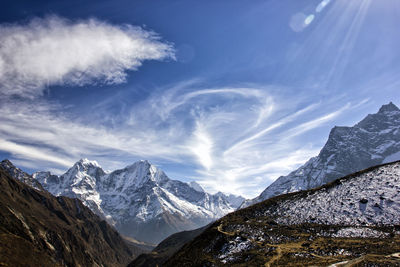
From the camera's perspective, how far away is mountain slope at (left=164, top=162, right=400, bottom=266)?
1231 inches

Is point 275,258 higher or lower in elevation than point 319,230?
lower

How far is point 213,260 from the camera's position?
121 ft

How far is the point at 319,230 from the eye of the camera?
41.5 meters

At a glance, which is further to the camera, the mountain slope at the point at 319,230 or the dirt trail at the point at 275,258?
the mountain slope at the point at 319,230

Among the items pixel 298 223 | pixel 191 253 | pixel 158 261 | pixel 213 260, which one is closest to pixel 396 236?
pixel 298 223

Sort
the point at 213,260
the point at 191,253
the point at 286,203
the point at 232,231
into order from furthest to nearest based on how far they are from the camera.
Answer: the point at 286,203 < the point at 232,231 < the point at 191,253 < the point at 213,260

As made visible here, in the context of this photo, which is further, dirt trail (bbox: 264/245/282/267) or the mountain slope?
the mountain slope

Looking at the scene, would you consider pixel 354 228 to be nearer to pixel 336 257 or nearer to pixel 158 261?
pixel 336 257

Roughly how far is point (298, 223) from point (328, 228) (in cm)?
576

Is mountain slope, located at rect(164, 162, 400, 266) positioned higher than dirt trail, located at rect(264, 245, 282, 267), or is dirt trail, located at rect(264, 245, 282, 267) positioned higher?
mountain slope, located at rect(164, 162, 400, 266)

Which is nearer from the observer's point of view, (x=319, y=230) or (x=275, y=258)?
(x=275, y=258)

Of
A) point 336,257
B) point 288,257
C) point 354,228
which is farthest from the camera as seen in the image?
point 354,228

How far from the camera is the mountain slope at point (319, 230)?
1231 inches

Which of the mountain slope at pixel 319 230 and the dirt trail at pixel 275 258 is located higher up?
the mountain slope at pixel 319 230
